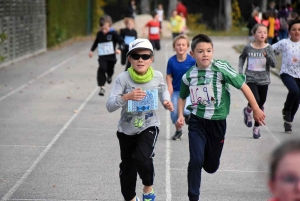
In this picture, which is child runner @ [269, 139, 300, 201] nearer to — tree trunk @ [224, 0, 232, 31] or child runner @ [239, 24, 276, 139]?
child runner @ [239, 24, 276, 139]

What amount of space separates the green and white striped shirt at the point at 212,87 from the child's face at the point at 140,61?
511 mm

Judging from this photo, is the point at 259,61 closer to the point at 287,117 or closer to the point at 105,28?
the point at 287,117

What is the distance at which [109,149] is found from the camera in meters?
10.2

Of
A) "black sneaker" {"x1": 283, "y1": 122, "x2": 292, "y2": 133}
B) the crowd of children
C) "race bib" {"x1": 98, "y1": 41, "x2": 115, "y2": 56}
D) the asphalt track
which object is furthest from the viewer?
"race bib" {"x1": 98, "y1": 41, "x2": 115, "y2": 56}

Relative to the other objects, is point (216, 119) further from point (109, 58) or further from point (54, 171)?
point (109, 58)

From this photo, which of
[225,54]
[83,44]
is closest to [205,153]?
[225,54]

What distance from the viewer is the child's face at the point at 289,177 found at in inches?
85.9

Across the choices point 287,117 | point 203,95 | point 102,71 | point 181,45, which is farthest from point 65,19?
point 203,95

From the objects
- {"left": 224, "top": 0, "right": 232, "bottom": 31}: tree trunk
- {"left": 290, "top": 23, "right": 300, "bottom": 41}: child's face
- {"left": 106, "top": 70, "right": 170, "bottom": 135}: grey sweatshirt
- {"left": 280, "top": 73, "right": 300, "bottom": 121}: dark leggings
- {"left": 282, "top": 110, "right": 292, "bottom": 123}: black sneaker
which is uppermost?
{"left": 290, "top": 23, "right": 300, "bottom": 41}: child's face

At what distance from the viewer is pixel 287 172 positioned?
2184mm

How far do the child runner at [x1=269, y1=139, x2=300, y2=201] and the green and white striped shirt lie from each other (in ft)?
14.5

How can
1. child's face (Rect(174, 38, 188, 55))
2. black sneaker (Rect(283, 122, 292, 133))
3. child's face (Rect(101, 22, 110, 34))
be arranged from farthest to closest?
child's face (Rect(101, 22, 110, 34)), black sneaker (Rect(283, 122, 292, 133)), child's face (Rect(174, 38, 188, 55))

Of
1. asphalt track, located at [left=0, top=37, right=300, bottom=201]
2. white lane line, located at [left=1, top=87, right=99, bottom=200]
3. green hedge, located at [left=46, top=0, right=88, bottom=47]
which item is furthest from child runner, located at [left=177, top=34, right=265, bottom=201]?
green hedge, located at [left=46, top=0, right=88, bottom=47]

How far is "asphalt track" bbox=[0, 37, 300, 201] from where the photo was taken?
25.4 ft
